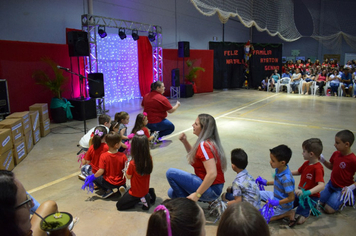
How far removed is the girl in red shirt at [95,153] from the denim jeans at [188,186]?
3.91 feet

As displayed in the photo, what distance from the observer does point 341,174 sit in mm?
3141

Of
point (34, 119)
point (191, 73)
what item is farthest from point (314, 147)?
point (191, 73)

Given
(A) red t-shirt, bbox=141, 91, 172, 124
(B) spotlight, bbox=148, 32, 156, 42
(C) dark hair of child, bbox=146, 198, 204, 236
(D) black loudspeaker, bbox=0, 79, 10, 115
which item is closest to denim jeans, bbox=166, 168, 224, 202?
(C) dark hair of child, bbox=146, 198, 204, 236

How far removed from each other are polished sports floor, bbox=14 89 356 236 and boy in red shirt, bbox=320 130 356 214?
154 mm

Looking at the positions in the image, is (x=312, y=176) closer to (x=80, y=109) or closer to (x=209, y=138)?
(x=209, y=138)

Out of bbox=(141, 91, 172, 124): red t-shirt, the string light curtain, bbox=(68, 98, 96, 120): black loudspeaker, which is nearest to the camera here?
bbox=(141, 91, 172, 124): red t-shirt

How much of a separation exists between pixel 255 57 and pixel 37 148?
1393 centimetres

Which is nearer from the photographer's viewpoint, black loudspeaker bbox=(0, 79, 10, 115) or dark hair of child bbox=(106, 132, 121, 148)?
dark hair of child bbox=(106, 132, 121, 148)

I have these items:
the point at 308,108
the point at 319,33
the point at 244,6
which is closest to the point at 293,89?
the point at 308,108

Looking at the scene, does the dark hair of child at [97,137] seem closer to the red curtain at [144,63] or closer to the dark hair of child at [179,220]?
the dark hair of child at [179,220]

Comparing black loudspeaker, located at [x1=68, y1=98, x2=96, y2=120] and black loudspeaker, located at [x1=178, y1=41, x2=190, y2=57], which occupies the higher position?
black loudspeaker, located at [x1=178, y1=41, x2=190, y2=57]

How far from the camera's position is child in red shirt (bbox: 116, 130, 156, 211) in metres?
3.06

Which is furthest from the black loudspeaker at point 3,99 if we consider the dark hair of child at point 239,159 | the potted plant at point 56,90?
the dark hair of child at point 239,159

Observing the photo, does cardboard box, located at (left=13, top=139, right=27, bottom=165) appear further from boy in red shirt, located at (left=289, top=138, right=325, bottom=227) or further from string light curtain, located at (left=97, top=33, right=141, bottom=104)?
string light curtain, located at (left=97, top=33, right=141, bottom=104)
